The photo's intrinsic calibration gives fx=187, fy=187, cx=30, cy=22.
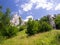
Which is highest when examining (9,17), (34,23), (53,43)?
(9,17)

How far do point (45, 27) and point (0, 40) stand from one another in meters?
28.6

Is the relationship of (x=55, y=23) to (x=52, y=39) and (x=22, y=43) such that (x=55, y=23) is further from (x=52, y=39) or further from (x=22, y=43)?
(x=22, y=43)

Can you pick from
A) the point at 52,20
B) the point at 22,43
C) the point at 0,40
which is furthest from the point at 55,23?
the point at 0,40

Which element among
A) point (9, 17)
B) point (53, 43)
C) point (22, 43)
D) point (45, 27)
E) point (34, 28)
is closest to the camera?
point (9, 17)

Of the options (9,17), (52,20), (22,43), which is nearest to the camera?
(9,17)

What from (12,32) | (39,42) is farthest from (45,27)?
(39,42)

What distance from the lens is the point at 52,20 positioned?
4831cm

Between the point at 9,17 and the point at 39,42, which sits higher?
the point at 9,17

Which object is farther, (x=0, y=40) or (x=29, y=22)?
(x=29, y=22)

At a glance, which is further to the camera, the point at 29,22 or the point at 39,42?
the point at 29,22

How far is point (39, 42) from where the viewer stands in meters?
24.5

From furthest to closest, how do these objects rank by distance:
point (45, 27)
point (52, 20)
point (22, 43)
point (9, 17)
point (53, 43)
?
point (52, 20) → point (45, 27) → point (53, 43) → point (22, 43) → point (9, 17)

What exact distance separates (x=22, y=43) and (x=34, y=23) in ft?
39.4

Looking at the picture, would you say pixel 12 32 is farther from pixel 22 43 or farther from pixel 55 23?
pixel 55 23
